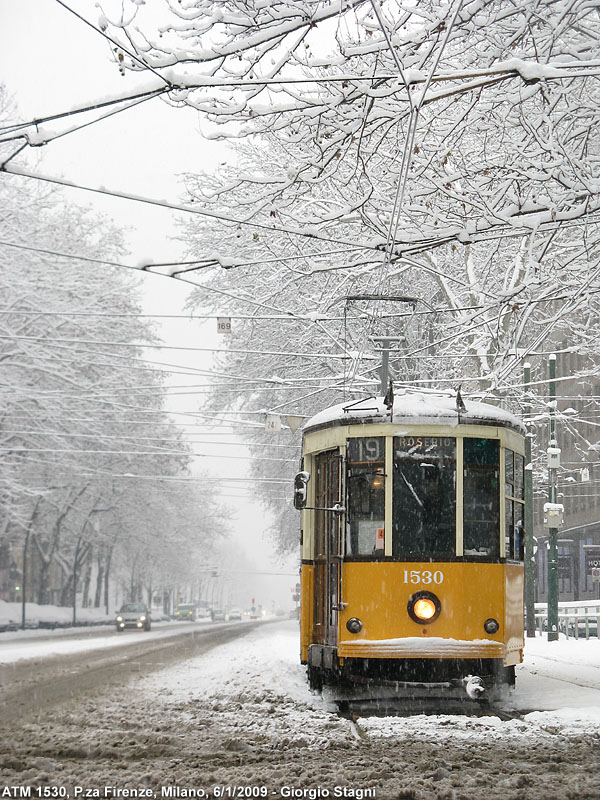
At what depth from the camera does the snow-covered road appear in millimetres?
6379

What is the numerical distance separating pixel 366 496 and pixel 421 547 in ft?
2.42

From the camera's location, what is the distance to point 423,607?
1080 cm

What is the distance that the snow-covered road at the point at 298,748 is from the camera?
638 cm

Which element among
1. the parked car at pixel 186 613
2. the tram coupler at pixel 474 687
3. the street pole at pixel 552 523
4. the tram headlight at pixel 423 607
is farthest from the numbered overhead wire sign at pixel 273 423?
the parked car at pixel 186 613

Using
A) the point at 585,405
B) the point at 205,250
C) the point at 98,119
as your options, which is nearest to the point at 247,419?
the point at 205,250

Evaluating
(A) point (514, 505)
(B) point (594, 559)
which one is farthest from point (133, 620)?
(A) point (514, 505)

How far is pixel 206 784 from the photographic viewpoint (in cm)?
638

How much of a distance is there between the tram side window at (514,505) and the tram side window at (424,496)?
0.66 metres

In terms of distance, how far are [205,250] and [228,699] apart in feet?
68.1

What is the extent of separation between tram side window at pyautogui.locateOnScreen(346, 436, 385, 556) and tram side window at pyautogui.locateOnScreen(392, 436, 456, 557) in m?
0.14

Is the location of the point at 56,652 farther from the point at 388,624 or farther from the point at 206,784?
the point at 206,784

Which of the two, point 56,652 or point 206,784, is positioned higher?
point 206,784

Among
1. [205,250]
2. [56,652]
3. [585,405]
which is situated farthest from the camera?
[585,405]

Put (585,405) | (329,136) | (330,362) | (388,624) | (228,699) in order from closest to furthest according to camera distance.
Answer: (329,136)
(388,624)
(228,699)
(330,362)
(585,405)
